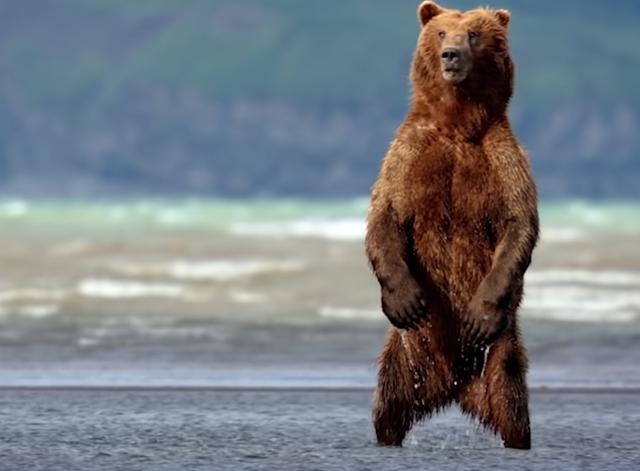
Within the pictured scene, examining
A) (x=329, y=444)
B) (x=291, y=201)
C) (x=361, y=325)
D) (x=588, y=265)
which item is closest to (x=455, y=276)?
(x=329, y=444)

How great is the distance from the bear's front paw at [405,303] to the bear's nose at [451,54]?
0.96m

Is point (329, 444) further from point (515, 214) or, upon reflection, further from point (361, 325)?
point (361, 325)

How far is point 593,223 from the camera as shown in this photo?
208 feet

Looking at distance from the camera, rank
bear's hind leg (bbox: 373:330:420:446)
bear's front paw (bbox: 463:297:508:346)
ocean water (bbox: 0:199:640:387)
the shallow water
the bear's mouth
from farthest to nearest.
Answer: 1. ocean water (bbox: 0:199:640:387)
2. bear's hind leg (bbox: 373:330:420:446)
3. the bear's mouth
4. bear's front paw (bbox: 463:297:508:346)
5. the shallow water

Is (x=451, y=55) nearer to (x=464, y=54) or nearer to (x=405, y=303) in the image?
(x=464, y=54)

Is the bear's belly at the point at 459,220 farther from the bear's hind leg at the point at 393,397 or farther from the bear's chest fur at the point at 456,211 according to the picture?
the bear's hind leg at the point at 393,397

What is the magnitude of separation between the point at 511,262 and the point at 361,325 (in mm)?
10801

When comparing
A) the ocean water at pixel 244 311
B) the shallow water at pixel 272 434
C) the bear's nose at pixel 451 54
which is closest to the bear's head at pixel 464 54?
the bear's nose at pixel 451 54

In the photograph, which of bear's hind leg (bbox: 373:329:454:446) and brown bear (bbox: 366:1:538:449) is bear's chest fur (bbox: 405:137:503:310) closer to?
brown bear (bbox: 366:1:538:449)

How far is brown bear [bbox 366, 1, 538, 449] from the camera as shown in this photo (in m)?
8.12

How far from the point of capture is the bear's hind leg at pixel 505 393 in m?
8.27

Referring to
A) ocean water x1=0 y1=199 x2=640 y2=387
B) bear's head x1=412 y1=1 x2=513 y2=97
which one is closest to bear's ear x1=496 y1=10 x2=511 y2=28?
bear's head x1=412 y1=1 x2=513 y2=97

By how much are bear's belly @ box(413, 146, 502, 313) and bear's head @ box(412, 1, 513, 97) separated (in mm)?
321

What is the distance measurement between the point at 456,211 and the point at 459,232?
0.09m
